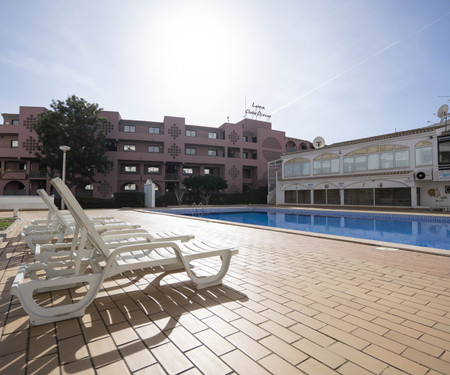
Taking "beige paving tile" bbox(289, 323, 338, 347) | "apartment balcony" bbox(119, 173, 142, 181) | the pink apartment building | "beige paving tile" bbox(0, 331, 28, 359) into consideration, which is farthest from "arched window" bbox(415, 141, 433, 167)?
"apartment balcony" bbox(119, 173, 142, 181)

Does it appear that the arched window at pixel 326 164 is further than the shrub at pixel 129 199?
Yes

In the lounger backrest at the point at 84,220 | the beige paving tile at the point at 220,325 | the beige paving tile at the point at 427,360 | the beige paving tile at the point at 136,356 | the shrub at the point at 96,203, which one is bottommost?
the beige paving tile at the point at 220,325

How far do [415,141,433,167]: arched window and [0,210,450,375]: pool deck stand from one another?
1975cm

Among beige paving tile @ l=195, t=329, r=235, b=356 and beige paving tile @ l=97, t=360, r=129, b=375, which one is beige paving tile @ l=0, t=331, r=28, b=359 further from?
beige paving tile @ l=195, t=329, r=235, b=356

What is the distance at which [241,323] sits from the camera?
2.05 meters

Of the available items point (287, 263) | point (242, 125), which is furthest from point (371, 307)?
point (242, 125)

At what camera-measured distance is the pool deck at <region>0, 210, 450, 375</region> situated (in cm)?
154

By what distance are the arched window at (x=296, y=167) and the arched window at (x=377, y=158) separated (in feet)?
13.3

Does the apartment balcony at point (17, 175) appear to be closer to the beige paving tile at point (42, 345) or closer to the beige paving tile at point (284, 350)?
the beige paving tile at point (42, 345)

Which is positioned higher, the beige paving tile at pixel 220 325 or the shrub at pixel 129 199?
the shrub at pixel 129 199

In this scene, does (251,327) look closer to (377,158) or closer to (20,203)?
(20,203)

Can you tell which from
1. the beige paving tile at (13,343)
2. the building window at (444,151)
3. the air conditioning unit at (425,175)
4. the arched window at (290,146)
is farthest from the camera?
the arched window at (290,146)

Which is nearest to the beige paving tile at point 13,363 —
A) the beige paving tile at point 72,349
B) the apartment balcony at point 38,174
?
the beige paving tile at point 72,349

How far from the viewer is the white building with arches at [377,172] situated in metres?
18.4
